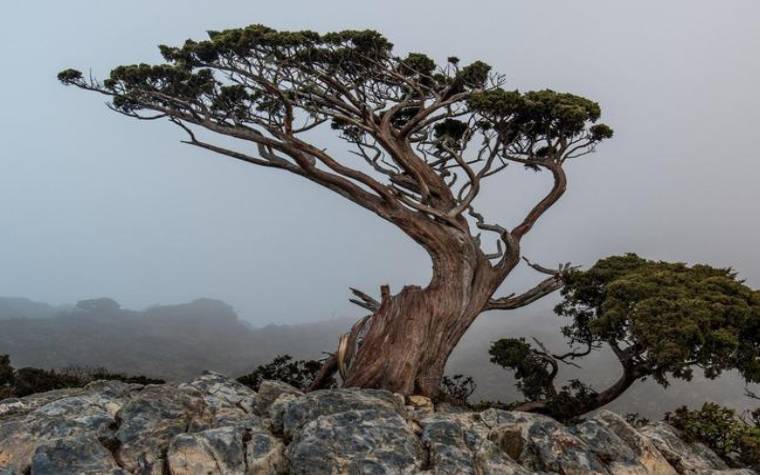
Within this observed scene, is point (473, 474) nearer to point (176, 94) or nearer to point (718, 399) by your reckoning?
point (176, 94)

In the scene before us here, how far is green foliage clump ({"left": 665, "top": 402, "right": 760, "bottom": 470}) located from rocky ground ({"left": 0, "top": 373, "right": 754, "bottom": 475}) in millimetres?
722

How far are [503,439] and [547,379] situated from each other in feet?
32.4

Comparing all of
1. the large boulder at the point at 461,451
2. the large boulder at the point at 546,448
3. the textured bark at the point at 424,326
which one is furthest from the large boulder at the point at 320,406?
the textured bark at the point at 424,326

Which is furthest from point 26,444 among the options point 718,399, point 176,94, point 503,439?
point 718,399

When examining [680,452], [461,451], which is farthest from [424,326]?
[680,452]

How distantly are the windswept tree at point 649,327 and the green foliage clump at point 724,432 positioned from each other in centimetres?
100

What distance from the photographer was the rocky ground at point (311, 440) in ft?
32.0

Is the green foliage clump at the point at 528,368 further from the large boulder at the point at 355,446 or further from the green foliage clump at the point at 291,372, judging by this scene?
the large boulder at the point at 355,446

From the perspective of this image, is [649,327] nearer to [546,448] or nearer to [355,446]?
[546,448]

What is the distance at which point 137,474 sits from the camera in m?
9.70

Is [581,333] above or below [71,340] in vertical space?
above

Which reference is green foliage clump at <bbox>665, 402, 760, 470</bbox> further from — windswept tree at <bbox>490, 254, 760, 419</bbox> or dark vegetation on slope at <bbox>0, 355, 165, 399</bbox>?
dark vegetation on slope at <bbox>0, 355, 165, 399</bbox>

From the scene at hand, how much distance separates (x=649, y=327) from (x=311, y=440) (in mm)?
9784

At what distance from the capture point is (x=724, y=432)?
13336mm
